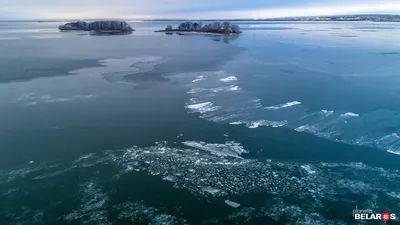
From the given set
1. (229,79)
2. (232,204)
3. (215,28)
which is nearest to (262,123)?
(232,204)

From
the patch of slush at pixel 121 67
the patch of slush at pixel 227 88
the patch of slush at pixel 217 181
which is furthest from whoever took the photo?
the patch of slush at pixel 121 67

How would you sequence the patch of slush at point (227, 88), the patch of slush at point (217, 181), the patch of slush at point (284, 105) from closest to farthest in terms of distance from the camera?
the patch of slush at point (217, 181) < the patch of slush at point (284, 105) < the patch of slush at point (227, 88)

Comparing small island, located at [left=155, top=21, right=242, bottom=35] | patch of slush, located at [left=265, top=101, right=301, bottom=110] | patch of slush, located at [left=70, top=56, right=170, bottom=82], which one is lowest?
patch of slush, located at [left=265, top=101, right=301, bottom=110]

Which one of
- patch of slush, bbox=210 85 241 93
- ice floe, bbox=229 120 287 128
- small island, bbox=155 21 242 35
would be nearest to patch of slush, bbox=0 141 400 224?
ice floe, bbox=229 120 287 128

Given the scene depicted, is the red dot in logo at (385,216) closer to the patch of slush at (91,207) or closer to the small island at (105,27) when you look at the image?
the patch of slush at (91,207)

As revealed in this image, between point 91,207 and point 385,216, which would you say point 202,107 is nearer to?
point 91,207

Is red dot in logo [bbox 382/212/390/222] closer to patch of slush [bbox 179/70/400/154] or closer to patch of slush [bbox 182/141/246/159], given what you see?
patch of slush [bbox 179/70/400/154]

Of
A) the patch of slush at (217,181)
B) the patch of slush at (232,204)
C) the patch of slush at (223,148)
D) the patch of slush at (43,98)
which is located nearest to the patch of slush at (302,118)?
the patch of slush at (223,148)

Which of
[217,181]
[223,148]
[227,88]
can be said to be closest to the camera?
[217,181]

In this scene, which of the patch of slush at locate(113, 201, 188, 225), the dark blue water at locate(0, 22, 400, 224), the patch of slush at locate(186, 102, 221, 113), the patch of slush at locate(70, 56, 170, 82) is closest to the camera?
the patch of slush at locate(113, 201, 188, 225)
